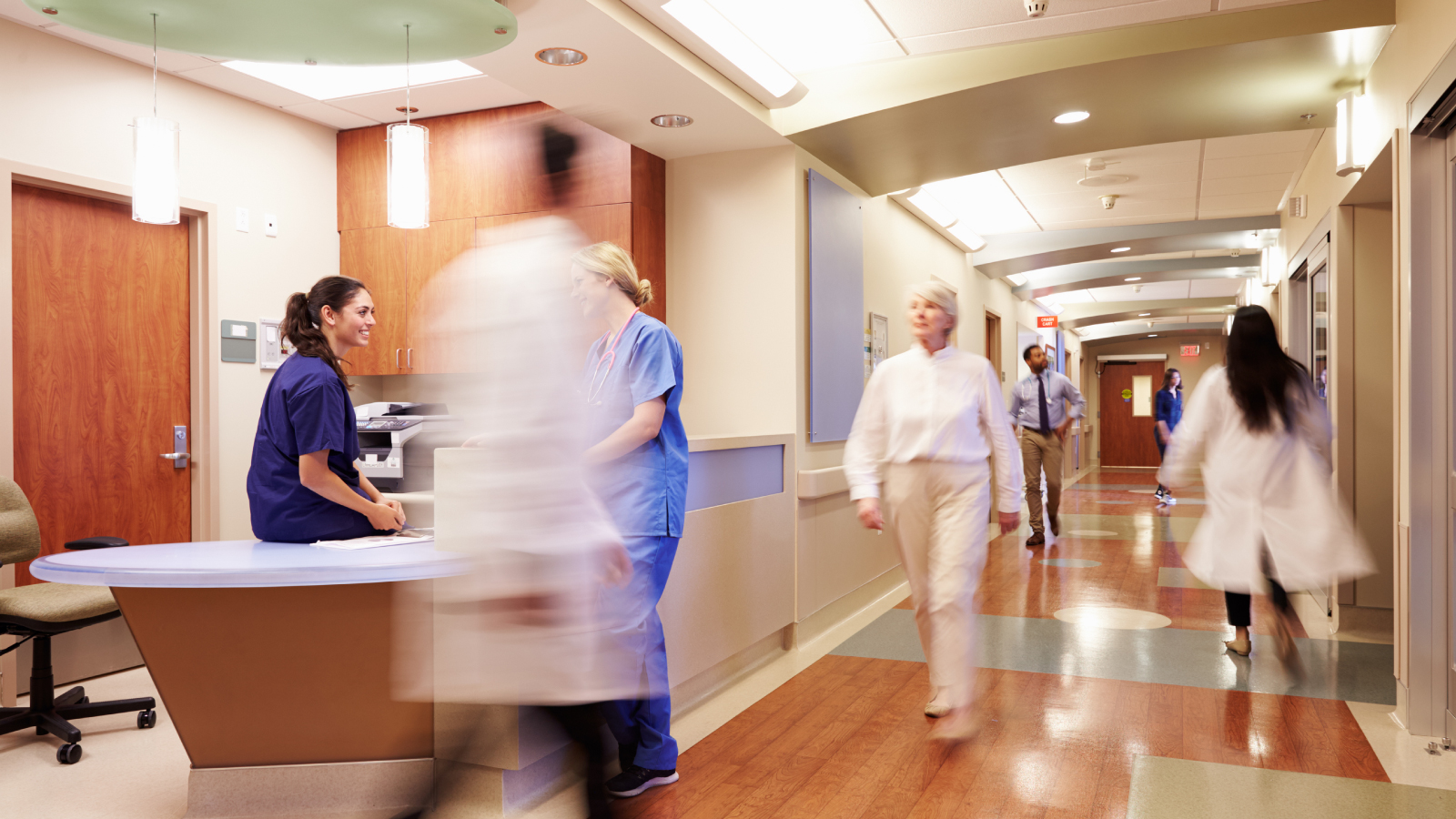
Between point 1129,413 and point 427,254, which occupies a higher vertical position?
point 427,254

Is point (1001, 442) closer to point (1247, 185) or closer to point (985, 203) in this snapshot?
point (985, 203)

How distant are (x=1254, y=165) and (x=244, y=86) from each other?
6.53 meters

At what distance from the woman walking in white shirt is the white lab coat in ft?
2.30

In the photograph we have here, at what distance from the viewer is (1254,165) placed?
261 inches

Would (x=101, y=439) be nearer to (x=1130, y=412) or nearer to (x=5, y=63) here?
(x=5, y=63)

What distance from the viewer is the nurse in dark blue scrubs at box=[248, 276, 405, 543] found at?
2.65 meters

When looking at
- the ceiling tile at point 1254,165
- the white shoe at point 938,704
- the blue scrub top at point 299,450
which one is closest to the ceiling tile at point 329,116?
the blue scrub top at point 299,450

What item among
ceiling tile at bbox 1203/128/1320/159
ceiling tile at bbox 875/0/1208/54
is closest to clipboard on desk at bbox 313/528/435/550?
ceiling tile at bbox 875/0/1208/54

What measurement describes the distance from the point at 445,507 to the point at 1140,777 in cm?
232

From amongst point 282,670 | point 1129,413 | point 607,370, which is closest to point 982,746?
point 607,370

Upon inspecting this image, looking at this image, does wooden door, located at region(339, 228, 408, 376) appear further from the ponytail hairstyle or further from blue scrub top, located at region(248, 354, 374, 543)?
the ponytail hairstyle

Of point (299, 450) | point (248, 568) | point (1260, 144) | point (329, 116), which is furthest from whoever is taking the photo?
point (1260, 144)

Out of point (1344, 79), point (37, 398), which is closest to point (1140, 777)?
point (1344, 79)

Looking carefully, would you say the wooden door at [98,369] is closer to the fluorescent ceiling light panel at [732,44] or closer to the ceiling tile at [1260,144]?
the fluorescent ceiling light panel at [732,44]
